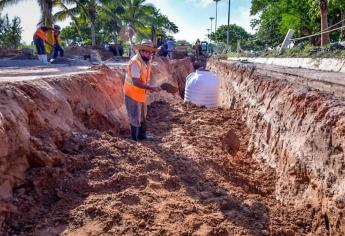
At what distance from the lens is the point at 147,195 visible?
4.17 metres

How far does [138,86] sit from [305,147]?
114 inches

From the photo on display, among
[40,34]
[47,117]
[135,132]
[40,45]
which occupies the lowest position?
[135,132]

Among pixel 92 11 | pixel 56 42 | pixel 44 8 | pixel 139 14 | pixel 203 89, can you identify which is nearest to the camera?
pixel 203 89

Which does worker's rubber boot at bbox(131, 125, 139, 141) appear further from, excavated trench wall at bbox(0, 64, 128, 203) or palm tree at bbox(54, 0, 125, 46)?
palm tree at bbox(54, 0, 125, 46)

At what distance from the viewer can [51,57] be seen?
15617mm

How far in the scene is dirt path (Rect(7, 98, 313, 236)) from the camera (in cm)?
359

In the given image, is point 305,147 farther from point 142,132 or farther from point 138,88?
point 142,132

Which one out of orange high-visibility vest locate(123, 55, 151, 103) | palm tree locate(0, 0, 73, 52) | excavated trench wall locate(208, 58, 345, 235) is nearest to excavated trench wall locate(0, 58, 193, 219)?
orange high-visibility vest locate(123, 55, 151, 103)

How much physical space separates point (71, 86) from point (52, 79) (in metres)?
0.40

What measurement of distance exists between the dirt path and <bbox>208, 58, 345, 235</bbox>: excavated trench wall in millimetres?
213

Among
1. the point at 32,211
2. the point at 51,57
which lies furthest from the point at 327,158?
the point at 51,57

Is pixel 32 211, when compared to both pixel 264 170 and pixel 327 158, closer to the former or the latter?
pixel 327 158

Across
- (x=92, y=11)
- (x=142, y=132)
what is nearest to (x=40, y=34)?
(x=142, y=132)

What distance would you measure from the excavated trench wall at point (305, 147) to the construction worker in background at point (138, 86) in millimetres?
1965
